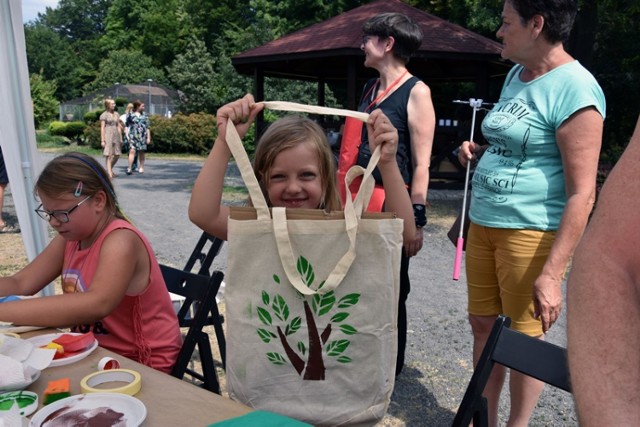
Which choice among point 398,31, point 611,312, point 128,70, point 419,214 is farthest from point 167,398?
point 128,70

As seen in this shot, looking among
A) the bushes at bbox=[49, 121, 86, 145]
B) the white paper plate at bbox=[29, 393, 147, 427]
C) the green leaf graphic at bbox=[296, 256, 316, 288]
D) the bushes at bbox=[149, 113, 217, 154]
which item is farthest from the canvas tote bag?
the bushes at bbox=[49, 121, 86, 145]

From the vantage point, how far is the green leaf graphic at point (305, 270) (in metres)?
1.41

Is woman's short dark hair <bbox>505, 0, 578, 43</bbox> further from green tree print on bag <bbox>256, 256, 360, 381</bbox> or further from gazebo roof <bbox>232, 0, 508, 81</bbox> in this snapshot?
gazebo roof <bbox>232, 0, 508, 81</bbox>

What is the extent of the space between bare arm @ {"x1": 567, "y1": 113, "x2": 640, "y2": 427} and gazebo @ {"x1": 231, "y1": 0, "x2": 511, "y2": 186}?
392 inches

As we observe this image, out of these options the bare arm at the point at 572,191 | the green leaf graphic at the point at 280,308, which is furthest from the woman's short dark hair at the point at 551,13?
→ the green leaf graphic at the point at 280,308

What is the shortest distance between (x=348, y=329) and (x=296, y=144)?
698 millimetres

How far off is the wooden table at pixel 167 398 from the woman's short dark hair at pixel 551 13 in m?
1.68

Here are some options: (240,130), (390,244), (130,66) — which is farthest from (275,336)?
(130,66)

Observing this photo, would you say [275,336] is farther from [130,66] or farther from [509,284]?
[130,66]

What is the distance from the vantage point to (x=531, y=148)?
217 centimetres

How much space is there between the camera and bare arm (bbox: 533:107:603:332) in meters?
2.01

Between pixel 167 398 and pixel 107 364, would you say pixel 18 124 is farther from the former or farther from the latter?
pixel 167 398

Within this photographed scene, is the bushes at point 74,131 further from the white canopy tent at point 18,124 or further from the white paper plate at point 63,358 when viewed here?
the white paper plate at point 63,358

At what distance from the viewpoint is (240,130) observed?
1.75 meters
